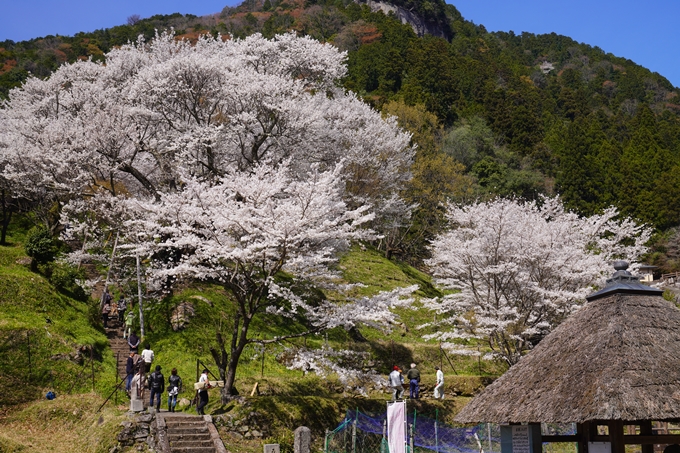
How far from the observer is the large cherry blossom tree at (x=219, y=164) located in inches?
704

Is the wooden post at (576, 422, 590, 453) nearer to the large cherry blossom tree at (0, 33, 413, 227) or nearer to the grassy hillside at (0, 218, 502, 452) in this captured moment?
the grassy hillside at (0, 218, 502, 452)

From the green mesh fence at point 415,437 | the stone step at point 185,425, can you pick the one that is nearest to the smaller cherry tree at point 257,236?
the stone step at point 185,425

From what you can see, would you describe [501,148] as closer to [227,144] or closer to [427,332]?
[427,332]

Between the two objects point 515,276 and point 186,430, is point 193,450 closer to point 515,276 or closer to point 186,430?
point 186,430

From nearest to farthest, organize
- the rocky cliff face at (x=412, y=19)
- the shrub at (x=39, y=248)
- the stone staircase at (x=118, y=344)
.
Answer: the stone staircase at (x=118, y=344) < the shrub at (x=39, y=248) < the rocky cliff face at (x=412, y=19)

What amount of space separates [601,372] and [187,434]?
9.24m

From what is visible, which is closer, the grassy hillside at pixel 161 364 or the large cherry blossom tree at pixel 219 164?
the grassy hillside at pixel 161 364

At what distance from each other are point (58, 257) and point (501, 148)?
3856 cm

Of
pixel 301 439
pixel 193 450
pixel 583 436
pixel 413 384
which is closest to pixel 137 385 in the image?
pixel 193 450

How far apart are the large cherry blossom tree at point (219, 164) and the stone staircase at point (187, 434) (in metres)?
1.56

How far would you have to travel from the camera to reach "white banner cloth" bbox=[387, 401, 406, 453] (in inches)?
569

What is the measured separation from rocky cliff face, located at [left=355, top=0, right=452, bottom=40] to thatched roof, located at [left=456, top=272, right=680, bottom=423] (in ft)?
299

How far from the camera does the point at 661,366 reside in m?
10.2

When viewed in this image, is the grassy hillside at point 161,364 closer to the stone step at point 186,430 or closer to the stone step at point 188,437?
the stone step at point 186,430
